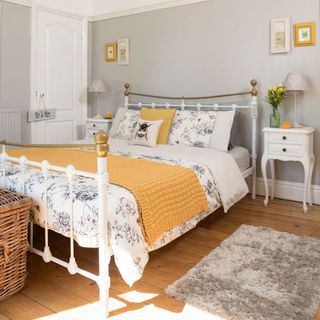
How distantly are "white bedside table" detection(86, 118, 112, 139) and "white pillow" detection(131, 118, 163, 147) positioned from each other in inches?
40.6

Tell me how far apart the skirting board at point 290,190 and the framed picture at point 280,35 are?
1326 millimetres

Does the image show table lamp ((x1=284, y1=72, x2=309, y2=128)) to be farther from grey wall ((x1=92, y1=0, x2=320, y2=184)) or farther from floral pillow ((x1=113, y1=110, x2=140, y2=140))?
floral pillow ((x1=113, y1=110, x2=140, y2=140))

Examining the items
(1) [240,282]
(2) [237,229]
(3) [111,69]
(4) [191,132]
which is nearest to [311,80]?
(4) [191,132]

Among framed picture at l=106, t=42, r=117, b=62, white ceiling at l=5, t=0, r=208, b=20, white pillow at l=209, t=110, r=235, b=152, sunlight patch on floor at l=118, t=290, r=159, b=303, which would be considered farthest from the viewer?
framed picture at l=106, t=42, r=117, b=62

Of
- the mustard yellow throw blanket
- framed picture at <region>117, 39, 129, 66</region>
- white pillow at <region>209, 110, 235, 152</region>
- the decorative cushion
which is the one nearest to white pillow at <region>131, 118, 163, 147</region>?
the decorative cushion

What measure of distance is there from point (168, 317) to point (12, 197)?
976 mm

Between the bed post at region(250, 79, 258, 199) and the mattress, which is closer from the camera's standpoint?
the mattress

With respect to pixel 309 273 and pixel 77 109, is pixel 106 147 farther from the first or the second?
pixel 77 109

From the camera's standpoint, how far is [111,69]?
4.88 meters

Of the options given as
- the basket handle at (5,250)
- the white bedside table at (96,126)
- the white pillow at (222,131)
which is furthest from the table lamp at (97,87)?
Answer: the basket handle at (5,250)

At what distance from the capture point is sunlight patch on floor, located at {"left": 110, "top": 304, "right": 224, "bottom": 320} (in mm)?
1708

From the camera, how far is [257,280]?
2041 mm

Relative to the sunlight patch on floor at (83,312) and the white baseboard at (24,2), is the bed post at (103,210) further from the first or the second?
the white baseboard at (24,2)

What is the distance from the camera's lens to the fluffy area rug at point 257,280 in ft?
5.76
